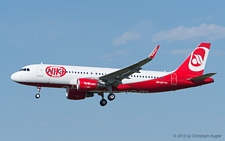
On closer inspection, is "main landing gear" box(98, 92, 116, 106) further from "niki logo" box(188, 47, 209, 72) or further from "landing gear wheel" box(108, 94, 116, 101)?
"niki logo" box(188, 47, 209, 72)

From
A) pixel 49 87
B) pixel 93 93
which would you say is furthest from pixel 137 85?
pixel 49 87

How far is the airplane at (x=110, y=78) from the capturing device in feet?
184

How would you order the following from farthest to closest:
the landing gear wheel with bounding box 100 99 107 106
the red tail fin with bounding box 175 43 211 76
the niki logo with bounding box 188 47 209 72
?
the niki logo with bounding box 188 47 209 72 → the red tail fin with bounding box 175 43 211 76 → the landing gear wheel with bounding box 100 99 107 106

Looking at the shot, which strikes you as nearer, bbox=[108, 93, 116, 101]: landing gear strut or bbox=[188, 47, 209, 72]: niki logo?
bbox=[108, 93, 116, 101]: landing gear strut

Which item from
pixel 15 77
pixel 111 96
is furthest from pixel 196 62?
pixel 15 77

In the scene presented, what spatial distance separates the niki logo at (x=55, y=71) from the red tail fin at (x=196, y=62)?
1341 cm

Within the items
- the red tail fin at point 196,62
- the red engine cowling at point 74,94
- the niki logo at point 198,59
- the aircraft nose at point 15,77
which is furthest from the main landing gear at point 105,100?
the niki logo at point 198,59

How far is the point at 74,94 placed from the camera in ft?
201

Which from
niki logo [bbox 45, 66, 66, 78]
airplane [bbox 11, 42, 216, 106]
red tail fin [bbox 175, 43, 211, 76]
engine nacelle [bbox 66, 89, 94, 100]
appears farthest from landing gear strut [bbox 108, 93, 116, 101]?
red tail fin [bbox 175, 43, 211, 76]

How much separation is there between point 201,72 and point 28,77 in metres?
20.1

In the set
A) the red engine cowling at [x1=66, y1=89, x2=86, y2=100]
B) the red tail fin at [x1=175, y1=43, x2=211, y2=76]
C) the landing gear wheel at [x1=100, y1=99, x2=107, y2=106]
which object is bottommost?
the landing gear wheel at [x1=100, y1=99, x2=107, y2=106]

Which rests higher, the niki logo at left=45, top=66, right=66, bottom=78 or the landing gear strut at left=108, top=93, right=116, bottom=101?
the niki logo at left=45, top=66, right=66, bottom=78

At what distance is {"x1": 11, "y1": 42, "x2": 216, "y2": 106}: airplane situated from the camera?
56.1 metres

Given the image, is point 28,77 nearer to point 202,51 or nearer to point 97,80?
point 97,80
